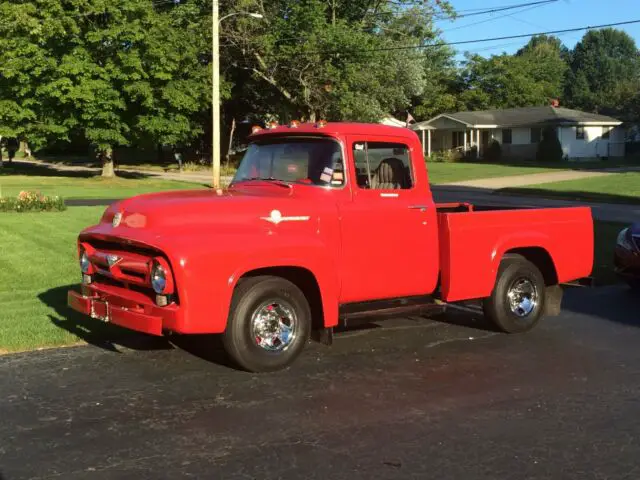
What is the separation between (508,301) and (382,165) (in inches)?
78.5

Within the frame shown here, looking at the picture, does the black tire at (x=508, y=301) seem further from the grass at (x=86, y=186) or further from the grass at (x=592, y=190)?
the grass at (x=86, y=186)

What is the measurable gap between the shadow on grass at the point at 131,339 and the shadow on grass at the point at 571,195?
20.1 meters

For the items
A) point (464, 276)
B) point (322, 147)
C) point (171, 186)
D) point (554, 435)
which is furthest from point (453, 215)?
point (171, 186)

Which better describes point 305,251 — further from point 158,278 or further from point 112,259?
point 112,259

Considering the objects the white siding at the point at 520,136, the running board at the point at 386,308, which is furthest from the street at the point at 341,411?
the white siding at the point at 520,136

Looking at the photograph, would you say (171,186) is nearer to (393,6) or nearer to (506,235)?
(393,6)

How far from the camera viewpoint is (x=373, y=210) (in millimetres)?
6176

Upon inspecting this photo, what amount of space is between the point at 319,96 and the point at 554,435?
3574 centimetres

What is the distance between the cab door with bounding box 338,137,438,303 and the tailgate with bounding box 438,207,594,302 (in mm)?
151

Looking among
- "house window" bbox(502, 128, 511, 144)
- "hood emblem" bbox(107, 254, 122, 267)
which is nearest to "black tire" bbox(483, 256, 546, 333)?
"hood emblem" bbox(107, 254, 122, 267)

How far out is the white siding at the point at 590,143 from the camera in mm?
53531

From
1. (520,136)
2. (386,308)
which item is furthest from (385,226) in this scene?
(520,136)

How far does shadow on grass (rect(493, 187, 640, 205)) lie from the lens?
23984mm

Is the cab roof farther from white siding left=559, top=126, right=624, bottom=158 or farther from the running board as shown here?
white siding left=559, top=126, right=624, bottom=158
